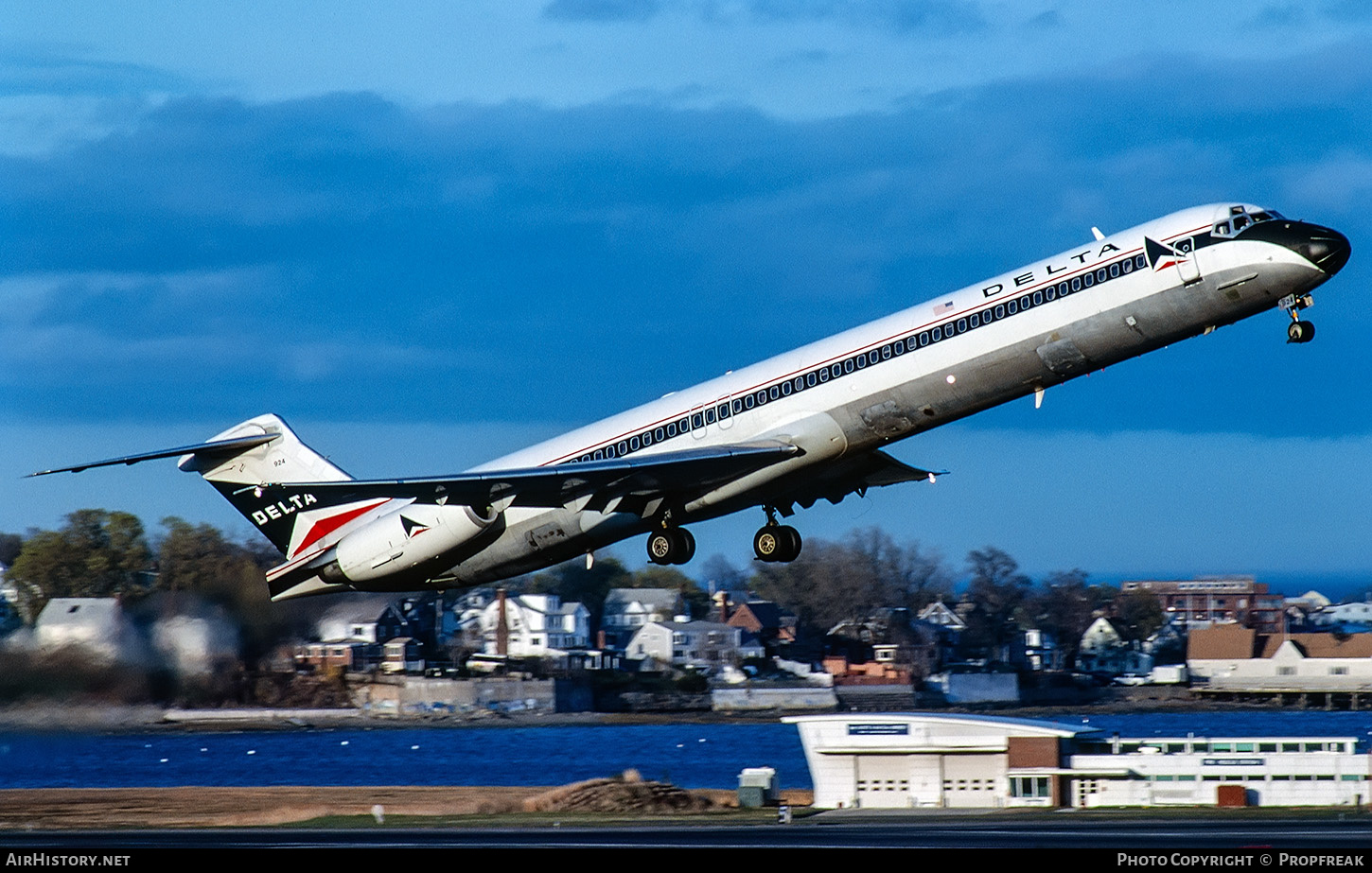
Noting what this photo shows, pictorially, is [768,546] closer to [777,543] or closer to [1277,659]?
[777,543]

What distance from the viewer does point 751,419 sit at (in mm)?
34469

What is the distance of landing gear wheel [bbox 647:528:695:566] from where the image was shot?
1419 inches

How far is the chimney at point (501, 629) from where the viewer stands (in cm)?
7750

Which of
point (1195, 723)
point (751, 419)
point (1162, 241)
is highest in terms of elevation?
point (1162, 241)

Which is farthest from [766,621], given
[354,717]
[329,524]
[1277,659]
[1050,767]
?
[329,524]

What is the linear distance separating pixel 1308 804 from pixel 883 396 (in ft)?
64.3

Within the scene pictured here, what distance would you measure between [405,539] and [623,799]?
1388 cm

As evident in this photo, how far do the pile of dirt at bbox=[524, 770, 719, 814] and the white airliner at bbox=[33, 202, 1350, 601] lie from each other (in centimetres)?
1183

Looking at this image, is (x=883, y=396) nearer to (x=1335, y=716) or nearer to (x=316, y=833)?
(x=316, y=833)

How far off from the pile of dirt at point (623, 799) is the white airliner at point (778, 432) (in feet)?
38.8

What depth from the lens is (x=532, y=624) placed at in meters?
78.8

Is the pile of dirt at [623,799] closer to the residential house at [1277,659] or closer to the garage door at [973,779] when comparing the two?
the garage door at [973,779]

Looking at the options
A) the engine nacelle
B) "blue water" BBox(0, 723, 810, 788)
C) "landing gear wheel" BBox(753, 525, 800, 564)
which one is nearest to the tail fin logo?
"landing gear wheel" BBox(753, 525, 800, 564)
